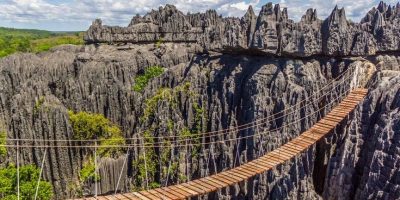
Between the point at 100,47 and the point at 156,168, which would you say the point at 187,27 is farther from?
the point at 156,168

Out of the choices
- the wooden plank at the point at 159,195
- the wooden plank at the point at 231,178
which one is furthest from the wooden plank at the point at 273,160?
the wooden plank at the point at 159,195

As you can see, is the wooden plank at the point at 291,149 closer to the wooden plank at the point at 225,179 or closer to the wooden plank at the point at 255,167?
the wooden plank at the point at 255,167

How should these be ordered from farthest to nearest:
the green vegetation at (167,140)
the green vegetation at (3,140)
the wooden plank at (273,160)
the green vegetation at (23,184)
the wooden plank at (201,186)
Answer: the green vegetation at (3,140) < the green vegetation at (167,140) < the green vegetation at (23,184) < the wooden plank at (273,160) < the wooden plank at (201,186)

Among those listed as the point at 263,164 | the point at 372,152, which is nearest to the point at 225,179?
the point at 263,164

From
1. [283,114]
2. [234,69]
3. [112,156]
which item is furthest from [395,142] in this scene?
[112,156]

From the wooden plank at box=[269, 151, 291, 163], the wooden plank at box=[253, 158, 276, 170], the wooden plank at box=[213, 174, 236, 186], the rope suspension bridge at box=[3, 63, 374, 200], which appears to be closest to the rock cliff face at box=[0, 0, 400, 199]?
the rope suspension bridge at box=[3, 63, 374, 200]

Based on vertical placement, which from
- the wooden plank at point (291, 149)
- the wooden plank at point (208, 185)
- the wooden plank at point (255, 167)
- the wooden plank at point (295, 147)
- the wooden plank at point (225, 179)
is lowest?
the wooden plank at point (208, 185)
